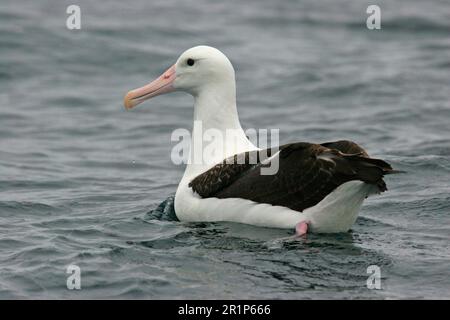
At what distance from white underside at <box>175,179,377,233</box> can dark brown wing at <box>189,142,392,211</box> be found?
63mm

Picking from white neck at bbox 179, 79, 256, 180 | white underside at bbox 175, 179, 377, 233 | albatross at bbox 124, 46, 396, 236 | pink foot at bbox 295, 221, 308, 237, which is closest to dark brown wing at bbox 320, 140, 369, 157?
albatross at bbox 124, 46, 396, 236

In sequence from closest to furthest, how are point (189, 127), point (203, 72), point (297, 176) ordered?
point (297, 176) < point (203, 72) < point (189, 127)

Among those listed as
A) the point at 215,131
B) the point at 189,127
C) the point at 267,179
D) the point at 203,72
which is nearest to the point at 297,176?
the point at 267,179

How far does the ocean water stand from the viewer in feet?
28.0

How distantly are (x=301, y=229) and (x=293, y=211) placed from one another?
20cm

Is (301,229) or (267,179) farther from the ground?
(267,179)

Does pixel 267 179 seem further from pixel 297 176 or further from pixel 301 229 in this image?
pixel 301 229

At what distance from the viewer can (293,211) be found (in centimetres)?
944

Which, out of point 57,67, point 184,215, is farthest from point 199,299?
point 57,67

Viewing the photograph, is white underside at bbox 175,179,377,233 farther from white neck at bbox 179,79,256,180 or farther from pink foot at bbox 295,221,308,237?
white neck at bbox 179,79,256,180

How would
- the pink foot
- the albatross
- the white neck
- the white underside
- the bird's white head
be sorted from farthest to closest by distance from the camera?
the bird's white head
the white neck
the pink foot
the white underside
the albatross

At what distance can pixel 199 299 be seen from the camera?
7945 mm

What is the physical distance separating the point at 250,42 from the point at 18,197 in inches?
417

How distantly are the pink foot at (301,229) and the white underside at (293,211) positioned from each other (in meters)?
0.05
